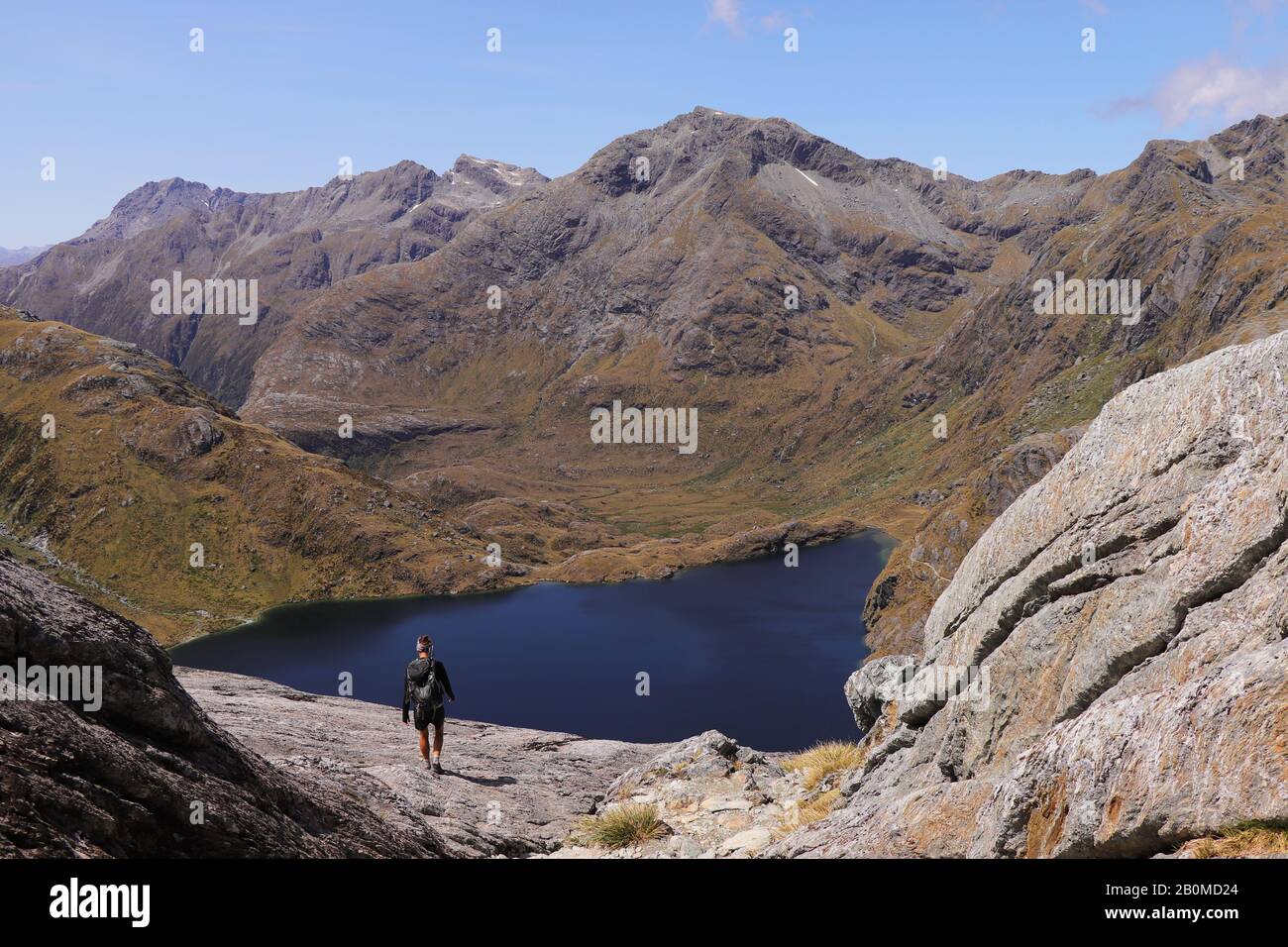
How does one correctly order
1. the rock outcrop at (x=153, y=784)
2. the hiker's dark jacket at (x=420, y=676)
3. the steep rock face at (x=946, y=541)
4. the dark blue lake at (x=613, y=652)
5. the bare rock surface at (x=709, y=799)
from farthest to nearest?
the steep rock face at (x=946, y=541) → the dark blue lake at (x=613, y=652) → the hiker's dark jacket at (x=420, y=676) → the bare rock surface at (x=709, y=799) → the rock outcrop at (x=153, y=784)

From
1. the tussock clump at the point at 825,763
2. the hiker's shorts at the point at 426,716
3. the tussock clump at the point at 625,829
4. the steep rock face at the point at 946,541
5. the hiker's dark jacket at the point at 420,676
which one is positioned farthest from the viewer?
the steep rock face at the point at 946,541

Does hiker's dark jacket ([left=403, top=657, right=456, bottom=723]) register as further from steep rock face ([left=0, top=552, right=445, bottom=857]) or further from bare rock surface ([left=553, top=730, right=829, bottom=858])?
steep rock face ([left=0, top=552, right=445, bottom=857])

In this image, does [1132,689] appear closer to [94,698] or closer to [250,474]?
[94,698]

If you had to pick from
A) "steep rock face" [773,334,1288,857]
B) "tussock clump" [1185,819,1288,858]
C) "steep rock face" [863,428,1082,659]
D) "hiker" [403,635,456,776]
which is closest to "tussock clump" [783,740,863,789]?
"steep rock face" [773,334,1288,857]

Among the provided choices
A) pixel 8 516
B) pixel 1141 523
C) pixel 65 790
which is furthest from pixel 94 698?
pixel 8 516

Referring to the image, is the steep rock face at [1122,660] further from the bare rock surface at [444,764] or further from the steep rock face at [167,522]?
the steep rock face at [167,522]

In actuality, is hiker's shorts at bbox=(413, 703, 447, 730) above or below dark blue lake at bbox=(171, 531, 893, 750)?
above

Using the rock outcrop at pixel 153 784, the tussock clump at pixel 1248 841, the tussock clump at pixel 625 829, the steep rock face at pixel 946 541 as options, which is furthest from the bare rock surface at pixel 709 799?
the steep rock face at pixel 946 541

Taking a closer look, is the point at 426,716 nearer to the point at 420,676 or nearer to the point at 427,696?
the point at 427,696
